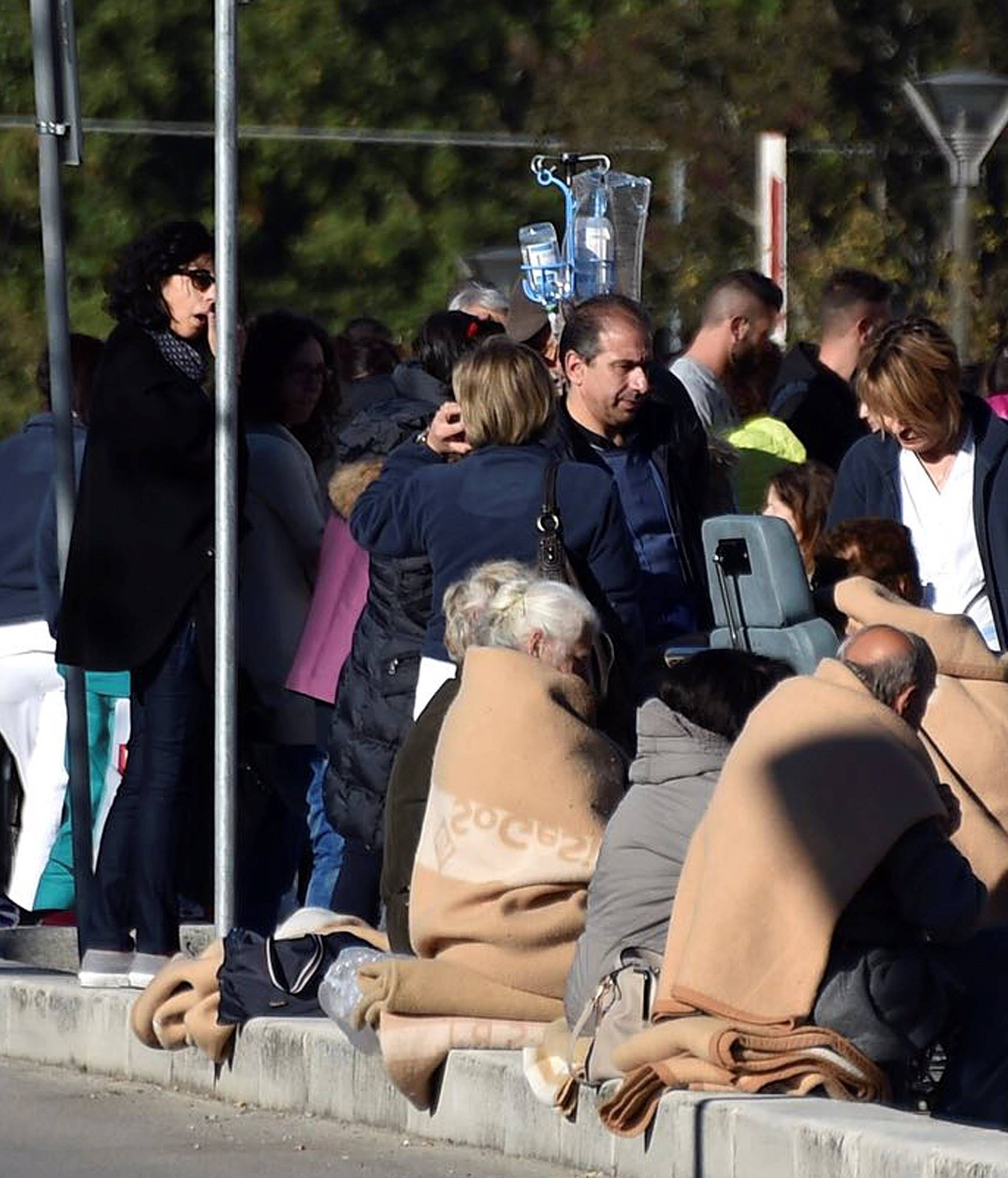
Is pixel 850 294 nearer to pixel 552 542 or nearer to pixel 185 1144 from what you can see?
pixel 552 542

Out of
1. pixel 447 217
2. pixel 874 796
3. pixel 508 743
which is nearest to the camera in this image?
pixel 874 796

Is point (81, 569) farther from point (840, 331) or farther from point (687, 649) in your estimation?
point (840, 331)

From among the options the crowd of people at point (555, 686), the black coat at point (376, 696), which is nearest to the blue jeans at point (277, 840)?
the crowd of people at point (555, 686)

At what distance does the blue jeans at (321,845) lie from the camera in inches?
340

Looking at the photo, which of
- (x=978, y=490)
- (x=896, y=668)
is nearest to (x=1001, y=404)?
(x=978, y=490)

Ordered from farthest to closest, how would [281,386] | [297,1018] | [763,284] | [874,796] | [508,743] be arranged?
1. [763,284]
2. [281,386]
3. [297,1018]
4. [508,743]
5. [874,796]

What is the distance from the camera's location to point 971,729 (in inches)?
Result: 278

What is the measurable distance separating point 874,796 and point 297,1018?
6.08ft

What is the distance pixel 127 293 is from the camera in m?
8.00

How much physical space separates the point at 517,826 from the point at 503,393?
125cm

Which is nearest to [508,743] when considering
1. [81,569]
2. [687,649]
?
[687,649]

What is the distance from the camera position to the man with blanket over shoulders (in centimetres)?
597

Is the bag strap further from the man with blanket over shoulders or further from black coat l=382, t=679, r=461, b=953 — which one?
the man with blanket over shoulders

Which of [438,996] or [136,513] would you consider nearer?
[438,996]
